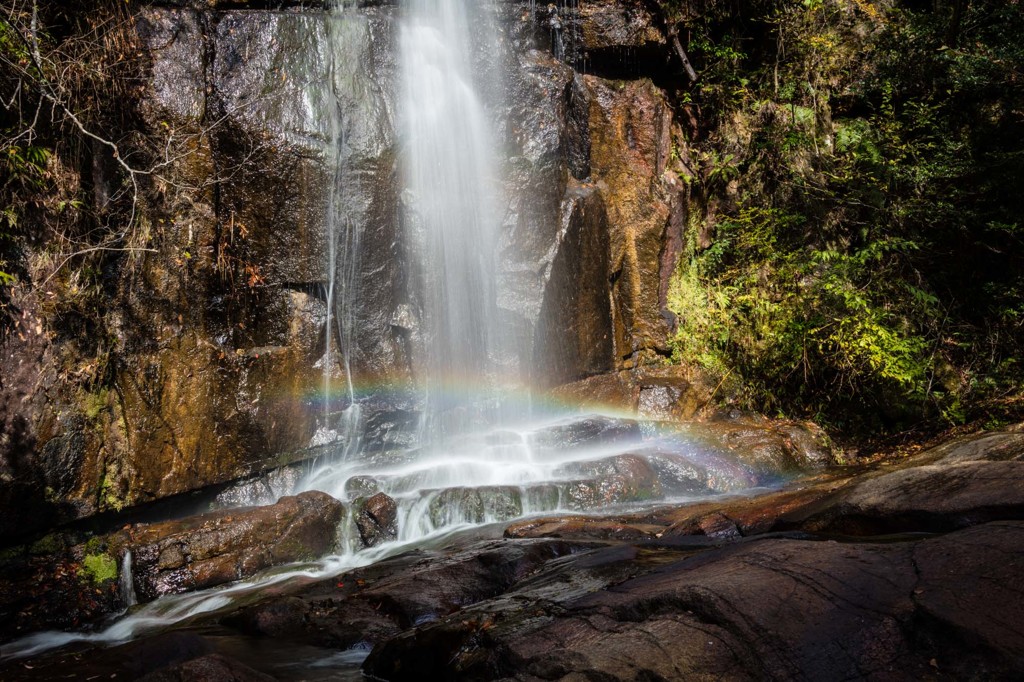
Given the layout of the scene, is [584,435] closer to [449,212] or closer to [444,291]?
[444,291]

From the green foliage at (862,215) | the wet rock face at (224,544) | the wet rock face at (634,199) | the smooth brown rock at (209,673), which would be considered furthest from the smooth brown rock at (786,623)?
the wet rock face at (634,199)

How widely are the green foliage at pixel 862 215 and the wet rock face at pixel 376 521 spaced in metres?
5.65

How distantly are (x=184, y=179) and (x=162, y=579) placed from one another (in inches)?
175

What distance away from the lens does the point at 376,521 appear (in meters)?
6.70

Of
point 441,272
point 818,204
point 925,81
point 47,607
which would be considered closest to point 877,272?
point 818,204

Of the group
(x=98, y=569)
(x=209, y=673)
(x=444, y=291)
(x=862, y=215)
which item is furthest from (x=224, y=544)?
(x=862, y=215)

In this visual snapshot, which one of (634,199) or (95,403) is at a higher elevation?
(634,199)

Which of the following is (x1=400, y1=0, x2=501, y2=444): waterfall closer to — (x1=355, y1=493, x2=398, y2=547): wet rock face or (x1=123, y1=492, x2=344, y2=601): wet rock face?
(x1=355, y1=493, x2=398, y2=547): wet rock face

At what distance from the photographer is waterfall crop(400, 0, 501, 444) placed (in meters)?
9.14

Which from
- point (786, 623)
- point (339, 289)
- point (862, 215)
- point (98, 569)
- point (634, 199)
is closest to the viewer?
point (786, 623)

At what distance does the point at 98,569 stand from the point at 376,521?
99.0 inches

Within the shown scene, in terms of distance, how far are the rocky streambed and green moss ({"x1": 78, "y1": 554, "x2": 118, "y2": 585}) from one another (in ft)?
2.92

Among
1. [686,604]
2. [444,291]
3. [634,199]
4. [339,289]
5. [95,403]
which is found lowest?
[686,604]

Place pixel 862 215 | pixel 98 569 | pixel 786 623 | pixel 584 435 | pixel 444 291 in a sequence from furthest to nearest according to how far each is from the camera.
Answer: pixel 862 215 < pixel 444 291 < pixel 584 435 < pixel 98 569 < pixel 786 623
